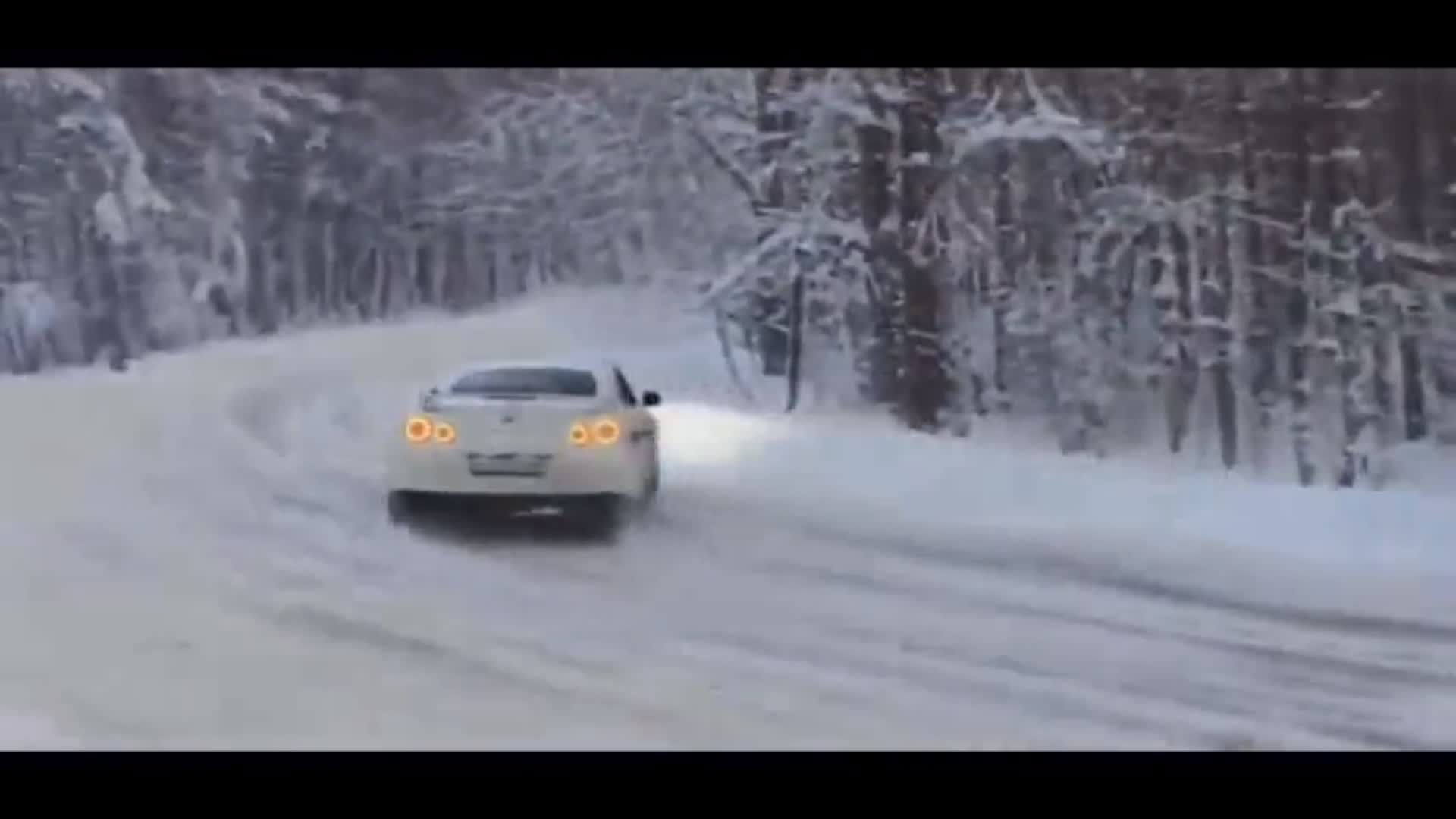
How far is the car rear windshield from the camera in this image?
19.6 feet

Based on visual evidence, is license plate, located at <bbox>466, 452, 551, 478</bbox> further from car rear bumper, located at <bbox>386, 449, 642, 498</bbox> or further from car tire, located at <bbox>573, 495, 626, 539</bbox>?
car tire, located at <bbox>573, 495, 626, 539</bbox>

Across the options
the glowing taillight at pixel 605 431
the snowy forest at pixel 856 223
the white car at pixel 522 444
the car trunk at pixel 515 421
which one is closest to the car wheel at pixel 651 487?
the white car at pixel 522 444

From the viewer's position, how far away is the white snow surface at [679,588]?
201 inches

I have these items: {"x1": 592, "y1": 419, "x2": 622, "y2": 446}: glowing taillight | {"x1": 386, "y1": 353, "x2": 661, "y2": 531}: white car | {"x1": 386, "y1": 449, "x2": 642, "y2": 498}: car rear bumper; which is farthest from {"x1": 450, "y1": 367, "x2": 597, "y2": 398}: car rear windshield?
{"x1": 386, "y1": 449, "x2": 642, "y2": 498}: car rear bumper

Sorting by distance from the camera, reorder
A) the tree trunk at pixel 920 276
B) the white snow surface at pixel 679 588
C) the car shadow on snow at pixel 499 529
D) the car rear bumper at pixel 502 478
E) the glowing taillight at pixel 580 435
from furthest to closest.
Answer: the tree trunk at pixel 920 276 → the glowing taillight at pixel 580 435 → the car rear bumper at pixel 502 478 → the car shadow on snow at pixel 499 529 → the white snow surface at pixel 679 588

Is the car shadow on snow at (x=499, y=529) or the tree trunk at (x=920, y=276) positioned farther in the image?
the tree trunk at (x=920, y=276)

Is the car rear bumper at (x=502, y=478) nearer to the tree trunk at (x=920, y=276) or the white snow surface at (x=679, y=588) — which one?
the white snow surface at (x=679, y=588)

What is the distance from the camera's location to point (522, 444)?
6.00 meters

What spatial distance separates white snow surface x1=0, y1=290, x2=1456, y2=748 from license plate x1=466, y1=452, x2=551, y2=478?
0.23 metres

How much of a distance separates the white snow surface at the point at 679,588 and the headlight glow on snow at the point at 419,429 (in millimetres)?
92

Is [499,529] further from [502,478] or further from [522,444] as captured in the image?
[522,444]


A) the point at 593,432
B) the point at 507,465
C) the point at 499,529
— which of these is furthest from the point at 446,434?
the point at 593,432
